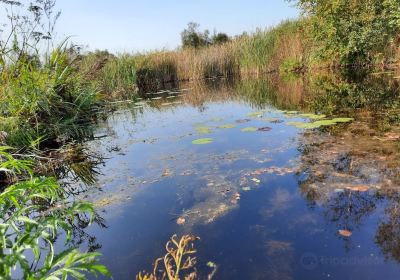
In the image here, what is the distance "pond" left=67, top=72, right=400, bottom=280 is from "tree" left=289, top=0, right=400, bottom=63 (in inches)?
298

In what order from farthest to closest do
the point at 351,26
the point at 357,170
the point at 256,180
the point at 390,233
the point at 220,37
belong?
the point at 220,37 < the point at 351,26 < the point at 256,180 < the point at 357,170 < the point at 390,233

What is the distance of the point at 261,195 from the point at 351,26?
11903mm

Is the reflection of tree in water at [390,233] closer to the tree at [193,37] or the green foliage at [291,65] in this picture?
the green foliage at [291,65]

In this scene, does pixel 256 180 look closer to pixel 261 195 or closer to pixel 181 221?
pixel 261 195

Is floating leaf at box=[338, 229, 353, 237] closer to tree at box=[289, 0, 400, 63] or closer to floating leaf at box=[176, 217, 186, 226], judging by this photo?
floating leaf at box=[176, 217, 186, 226]

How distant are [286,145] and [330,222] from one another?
2.01 meters

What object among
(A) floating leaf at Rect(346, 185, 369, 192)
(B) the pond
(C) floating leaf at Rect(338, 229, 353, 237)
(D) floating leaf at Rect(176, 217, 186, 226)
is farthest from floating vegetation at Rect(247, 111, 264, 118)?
(C) floating leaf at Rect(338, 229, 353, 237)

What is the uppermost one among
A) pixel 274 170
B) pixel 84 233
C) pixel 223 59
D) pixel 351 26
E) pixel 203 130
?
pixel 351 26

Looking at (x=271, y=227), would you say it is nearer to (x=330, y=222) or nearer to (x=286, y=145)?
(x=330, y=222)

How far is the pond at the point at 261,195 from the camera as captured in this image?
7.10ft

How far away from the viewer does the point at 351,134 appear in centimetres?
447

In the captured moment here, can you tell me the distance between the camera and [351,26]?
508 inches

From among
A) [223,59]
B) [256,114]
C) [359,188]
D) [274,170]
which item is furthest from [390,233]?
[223,59]

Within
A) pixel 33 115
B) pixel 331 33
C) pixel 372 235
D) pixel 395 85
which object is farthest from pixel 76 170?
pixel 331 33
